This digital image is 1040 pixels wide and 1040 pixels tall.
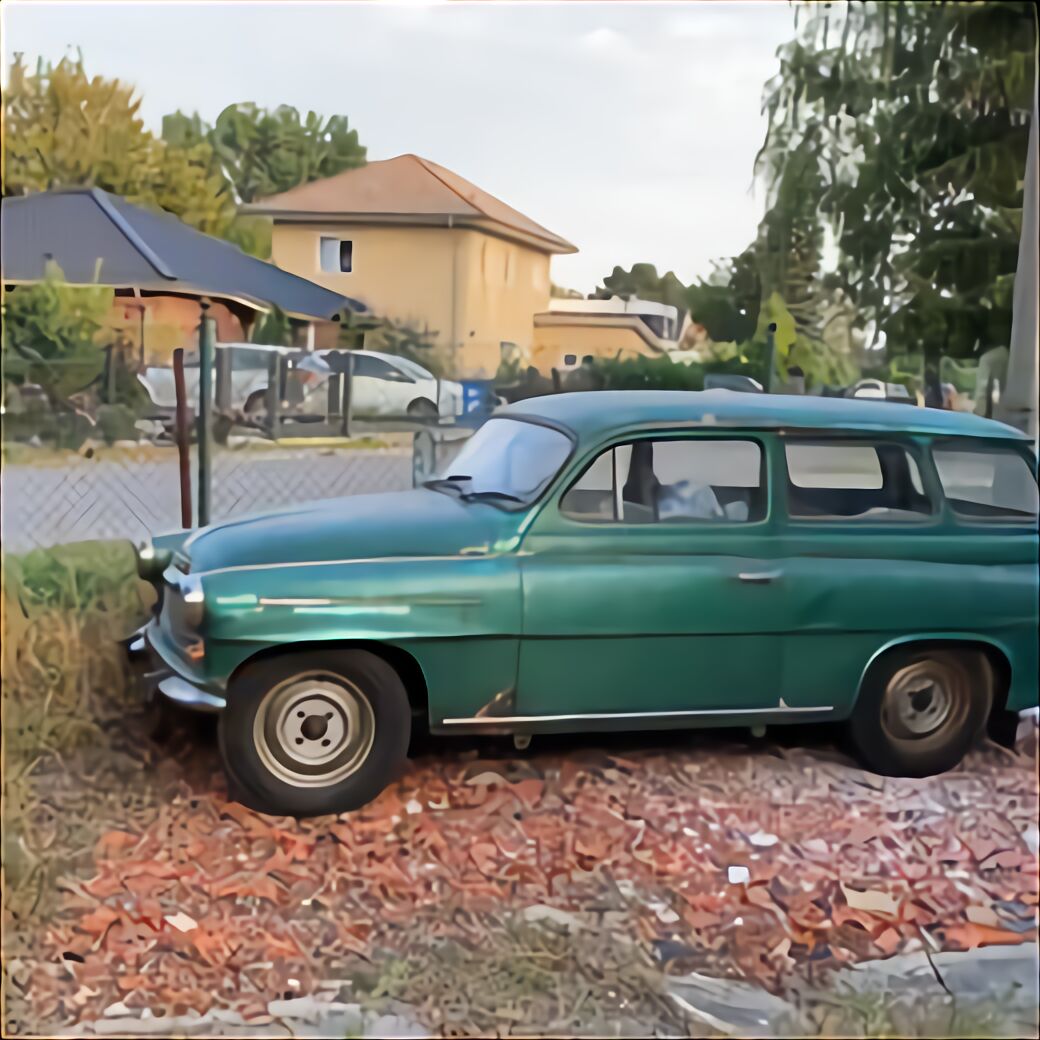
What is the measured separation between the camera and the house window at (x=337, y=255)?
3172 millimetres

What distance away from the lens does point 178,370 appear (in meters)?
3.16

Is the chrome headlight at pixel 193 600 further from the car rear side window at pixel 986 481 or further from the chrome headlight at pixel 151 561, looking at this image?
the car rear side window at pixel 986 481

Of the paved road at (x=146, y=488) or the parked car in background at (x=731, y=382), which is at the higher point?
the parked car in background at (x=731, y=382)

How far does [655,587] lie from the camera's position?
3.15 m

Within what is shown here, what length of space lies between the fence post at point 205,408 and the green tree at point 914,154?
183 centimetres

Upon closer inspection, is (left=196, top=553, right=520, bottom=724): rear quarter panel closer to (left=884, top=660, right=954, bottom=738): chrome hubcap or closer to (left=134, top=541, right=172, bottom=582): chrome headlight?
(left=134, top=541, right=172, bottom=582): chrome headlight

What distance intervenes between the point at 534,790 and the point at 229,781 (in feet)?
3.13

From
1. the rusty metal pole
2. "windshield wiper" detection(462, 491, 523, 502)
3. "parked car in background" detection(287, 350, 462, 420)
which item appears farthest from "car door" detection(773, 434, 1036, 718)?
the rusty metal pole

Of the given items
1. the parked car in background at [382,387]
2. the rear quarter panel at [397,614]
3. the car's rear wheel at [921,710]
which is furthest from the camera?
the car's rear wheel at [921,710]

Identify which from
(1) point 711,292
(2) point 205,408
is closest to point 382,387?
(2) point 205,408

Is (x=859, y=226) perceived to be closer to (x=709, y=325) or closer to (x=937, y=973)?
(x=709, y=325)

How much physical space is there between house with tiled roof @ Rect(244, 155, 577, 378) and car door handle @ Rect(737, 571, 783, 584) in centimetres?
98

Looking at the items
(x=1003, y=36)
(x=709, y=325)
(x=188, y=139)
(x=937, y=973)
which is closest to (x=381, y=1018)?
(x=937, y=973)

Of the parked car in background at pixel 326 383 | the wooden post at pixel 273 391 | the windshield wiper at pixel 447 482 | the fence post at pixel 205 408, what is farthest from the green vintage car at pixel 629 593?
the wooden post at pixel 273 391
